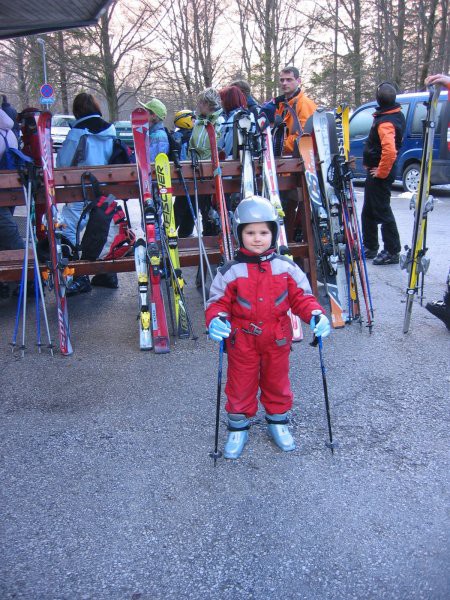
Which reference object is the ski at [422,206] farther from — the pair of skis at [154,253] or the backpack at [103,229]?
the backpack at [103,229]

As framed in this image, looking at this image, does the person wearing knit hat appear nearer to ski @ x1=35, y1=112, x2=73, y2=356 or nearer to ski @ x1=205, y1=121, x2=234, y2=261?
ski @ x1=205, y1=121, x2=234, y2=261

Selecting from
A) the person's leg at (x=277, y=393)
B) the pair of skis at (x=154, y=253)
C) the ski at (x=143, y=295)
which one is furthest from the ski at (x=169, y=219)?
the person's leg at (x=277, y=393)

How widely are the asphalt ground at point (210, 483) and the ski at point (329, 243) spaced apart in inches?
A: 20.9

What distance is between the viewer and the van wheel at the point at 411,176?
1194cm

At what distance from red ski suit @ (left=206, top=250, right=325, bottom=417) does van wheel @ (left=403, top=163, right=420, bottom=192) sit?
10.2 metres

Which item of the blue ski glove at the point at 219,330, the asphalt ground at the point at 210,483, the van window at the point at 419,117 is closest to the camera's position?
the asphalt ground at the point at 210,483

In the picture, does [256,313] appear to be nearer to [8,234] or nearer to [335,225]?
[335,225]

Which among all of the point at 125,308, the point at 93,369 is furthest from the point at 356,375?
the point at 125,308

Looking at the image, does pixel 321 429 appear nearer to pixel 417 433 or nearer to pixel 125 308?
pixel 417 433

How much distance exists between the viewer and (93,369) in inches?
159

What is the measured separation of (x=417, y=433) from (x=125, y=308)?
3345 mm

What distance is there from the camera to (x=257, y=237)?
9.12ft

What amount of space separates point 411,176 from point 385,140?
6657mm

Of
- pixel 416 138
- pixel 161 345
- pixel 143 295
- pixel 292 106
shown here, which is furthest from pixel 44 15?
pixel 416 138
